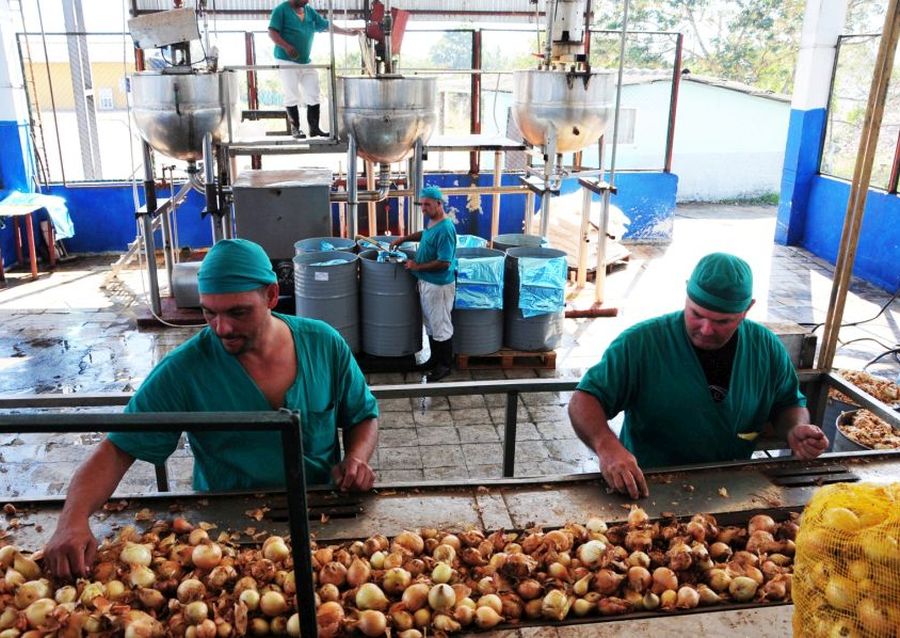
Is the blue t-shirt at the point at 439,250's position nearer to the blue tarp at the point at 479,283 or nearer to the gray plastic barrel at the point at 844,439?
the blue tarp at the point at 479,283

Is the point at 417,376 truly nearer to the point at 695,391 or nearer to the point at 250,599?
the point at 695,391

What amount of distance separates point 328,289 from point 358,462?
181 inches

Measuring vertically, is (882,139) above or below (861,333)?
above

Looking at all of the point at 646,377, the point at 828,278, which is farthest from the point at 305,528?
the point at 828,278

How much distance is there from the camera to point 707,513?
242 cm

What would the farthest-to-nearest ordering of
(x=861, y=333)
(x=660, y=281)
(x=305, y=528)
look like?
(x=660, y=281)
(x=861, y=333)
(x=305, y=528)

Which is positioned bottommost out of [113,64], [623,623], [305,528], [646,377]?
[623,623]

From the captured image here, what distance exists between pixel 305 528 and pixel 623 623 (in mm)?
986

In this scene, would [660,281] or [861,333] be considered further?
[660,281]

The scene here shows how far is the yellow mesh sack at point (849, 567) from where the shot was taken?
151 centimetres

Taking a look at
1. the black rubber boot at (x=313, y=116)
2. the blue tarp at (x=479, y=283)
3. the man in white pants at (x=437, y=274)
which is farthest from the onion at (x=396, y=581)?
the black rubber boot at (x=313, y=116)

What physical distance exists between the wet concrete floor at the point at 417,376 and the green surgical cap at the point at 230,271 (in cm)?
164

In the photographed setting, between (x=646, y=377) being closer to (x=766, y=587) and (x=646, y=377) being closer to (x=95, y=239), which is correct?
(x=766, y=587)

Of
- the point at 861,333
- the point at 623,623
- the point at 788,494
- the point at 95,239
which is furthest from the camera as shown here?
the point at 95,239
